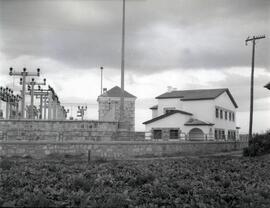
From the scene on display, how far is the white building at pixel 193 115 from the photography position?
37.7 meters

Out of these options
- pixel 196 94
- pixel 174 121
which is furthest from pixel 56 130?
pixel 196 94

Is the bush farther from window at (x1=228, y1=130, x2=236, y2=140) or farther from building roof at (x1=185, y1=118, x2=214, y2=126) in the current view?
window at (x1=228, y1=130, x2=236, y2=140)

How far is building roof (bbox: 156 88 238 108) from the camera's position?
40.1m

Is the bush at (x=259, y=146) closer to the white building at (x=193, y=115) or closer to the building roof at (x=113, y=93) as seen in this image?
the white building at (x=193, y=115)

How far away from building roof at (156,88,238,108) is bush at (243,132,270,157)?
713 inches

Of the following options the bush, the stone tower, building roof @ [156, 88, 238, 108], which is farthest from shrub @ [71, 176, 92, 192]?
the stone tower

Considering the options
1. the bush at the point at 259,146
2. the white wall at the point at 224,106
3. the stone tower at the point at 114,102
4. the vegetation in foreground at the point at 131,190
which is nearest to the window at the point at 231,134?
the white wall at the point at 224,106

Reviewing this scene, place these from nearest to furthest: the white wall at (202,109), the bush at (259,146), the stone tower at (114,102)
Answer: the bush at (259,146)
the white wall at (202,109)
the stone tower at (114,102)

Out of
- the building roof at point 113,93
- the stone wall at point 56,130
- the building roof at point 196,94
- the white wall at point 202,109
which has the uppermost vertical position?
the building roof at point 113,93

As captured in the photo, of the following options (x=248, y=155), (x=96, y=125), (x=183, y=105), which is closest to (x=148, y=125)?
(x=183, y=105)

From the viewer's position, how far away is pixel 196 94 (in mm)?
41875

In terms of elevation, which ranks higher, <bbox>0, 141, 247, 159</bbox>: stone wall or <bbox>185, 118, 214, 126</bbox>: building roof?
<bbox>185, 118, 214, 126</bbox>: building roof

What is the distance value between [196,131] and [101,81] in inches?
879

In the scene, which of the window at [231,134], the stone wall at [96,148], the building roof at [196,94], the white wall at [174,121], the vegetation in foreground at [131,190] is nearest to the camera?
the vegetation in foreground at [131,190]
